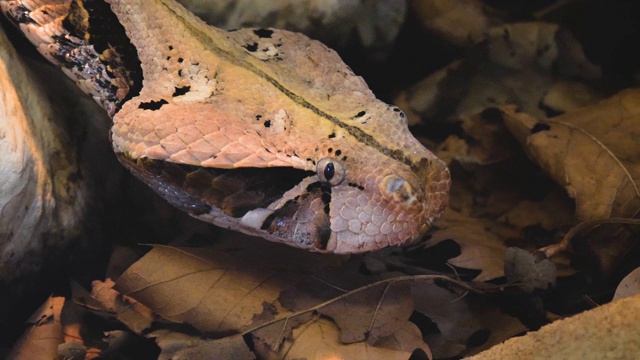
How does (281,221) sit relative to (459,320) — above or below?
above

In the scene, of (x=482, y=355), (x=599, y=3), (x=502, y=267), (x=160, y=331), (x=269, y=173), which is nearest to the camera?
(x=482, y=355)

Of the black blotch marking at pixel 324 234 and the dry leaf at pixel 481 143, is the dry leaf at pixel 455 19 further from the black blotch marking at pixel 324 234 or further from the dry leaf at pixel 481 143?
the black blotch marking at pixel 324 234

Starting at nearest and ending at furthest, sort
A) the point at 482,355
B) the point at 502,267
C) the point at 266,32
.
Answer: the point at 482,355, the point at 502,267, the point at 266,32

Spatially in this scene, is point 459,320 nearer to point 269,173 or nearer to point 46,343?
point 269,173

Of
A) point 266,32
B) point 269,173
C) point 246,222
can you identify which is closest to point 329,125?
point 269,173

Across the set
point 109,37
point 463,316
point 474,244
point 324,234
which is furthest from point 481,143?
point 109,37

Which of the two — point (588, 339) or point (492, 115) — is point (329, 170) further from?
point (492, 115)

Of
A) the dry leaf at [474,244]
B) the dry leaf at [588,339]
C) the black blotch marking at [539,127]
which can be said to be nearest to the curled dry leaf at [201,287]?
the dry leaf at [474,244]

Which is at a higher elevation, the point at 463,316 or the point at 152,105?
the point at 152,105
